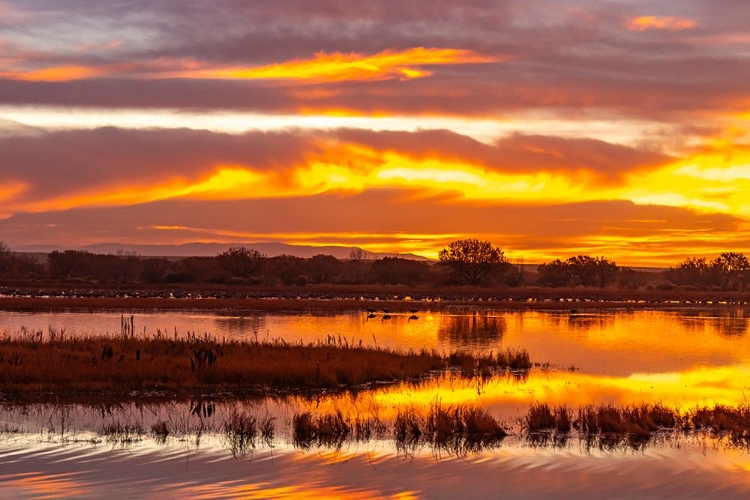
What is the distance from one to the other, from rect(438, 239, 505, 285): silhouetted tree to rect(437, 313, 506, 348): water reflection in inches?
2114

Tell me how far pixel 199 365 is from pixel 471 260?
9067 cm

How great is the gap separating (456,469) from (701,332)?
3610 cm

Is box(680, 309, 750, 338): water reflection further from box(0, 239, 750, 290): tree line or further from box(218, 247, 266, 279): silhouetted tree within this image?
box(218, 247, 266, 279): silhouetted tree

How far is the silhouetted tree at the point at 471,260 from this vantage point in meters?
113

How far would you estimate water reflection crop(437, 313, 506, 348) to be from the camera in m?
38.0

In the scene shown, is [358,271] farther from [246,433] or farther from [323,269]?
[246,433]

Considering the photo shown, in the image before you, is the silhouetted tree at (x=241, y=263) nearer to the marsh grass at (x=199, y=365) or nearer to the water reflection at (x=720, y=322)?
the water reflection at (x=720, y=322)

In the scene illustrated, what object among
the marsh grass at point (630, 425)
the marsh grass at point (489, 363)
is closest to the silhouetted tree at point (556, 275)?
the marsh grass at point (489, 363)

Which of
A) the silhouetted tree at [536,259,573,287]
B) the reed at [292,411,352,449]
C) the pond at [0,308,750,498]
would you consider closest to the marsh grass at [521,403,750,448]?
the pond at [0,308,750,498]

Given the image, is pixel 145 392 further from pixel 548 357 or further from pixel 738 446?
pixel 548 357

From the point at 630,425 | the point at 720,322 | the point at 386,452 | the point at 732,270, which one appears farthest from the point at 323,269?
the point at 386,452

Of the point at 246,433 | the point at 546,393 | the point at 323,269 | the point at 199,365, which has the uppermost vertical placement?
the point at 323,269

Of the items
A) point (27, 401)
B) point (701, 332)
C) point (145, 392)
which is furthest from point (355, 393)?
point (701, 332)

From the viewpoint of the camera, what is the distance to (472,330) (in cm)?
4541
